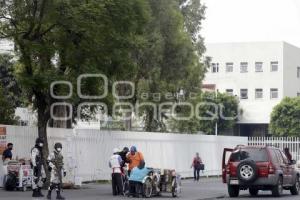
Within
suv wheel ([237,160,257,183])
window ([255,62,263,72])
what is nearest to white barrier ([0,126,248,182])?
suv wheel ([237,160,257,183])

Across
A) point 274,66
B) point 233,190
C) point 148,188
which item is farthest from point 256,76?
point 148,188

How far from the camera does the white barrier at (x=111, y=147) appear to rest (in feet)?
102

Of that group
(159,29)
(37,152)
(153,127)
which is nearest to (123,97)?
(159,29)

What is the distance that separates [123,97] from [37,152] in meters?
15.5

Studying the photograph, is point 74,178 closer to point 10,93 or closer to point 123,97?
point 123,97

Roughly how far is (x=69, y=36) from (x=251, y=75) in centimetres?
6999

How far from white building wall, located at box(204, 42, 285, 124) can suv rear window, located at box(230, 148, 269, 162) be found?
216 feet

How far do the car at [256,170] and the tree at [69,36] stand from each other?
214 inches

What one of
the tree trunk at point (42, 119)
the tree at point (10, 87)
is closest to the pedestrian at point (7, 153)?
the tree trunk at point (42, 119)

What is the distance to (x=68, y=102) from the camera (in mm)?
30547

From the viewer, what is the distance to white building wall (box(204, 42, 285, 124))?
93.6m

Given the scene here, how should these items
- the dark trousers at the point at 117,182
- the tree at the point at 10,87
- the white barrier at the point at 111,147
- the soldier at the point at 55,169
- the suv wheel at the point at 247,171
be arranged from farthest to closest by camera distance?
the tree at the point at 10,87 → the white barrier at the point at 111,147 → the dark trousers at the point at 117,182 → the suv wheel at the point at 247,171 → the soldier at the point at 55,169

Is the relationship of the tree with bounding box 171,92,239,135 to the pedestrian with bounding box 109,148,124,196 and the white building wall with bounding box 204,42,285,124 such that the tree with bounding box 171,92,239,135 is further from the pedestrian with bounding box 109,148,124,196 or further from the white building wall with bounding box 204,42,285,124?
the pedestrian with bounding box 109,148,124,196

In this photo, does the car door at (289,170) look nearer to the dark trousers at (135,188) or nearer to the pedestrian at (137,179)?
the pedestrian at (137,179)
